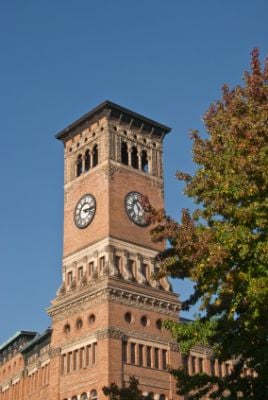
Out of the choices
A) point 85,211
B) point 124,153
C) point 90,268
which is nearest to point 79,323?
point 90,268

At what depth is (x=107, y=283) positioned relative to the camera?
51156mm

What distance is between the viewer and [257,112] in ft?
76.1

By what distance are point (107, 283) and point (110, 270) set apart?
158 cm

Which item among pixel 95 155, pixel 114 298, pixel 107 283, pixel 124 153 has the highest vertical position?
pixel 124 153

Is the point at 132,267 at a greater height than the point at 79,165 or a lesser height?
lesser

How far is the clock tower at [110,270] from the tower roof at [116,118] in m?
0.09

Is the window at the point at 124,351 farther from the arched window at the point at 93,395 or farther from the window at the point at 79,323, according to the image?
the window at the point at 79,323

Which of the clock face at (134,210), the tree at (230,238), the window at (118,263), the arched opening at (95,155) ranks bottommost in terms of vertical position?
the tree at (230,238)

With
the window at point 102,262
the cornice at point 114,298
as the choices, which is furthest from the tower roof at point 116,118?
the cornice at point 114,298

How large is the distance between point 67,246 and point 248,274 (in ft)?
127

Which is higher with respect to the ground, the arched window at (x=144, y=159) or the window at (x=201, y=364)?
the arched window at (x=144, y=159)

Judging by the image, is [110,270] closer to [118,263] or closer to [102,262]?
[118,263]

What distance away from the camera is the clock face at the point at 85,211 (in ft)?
187

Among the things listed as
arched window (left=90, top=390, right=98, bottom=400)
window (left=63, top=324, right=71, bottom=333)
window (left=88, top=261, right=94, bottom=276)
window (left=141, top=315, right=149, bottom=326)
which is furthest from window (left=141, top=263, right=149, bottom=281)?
arched window (left=90, top=390, right=98, bottom=400)
